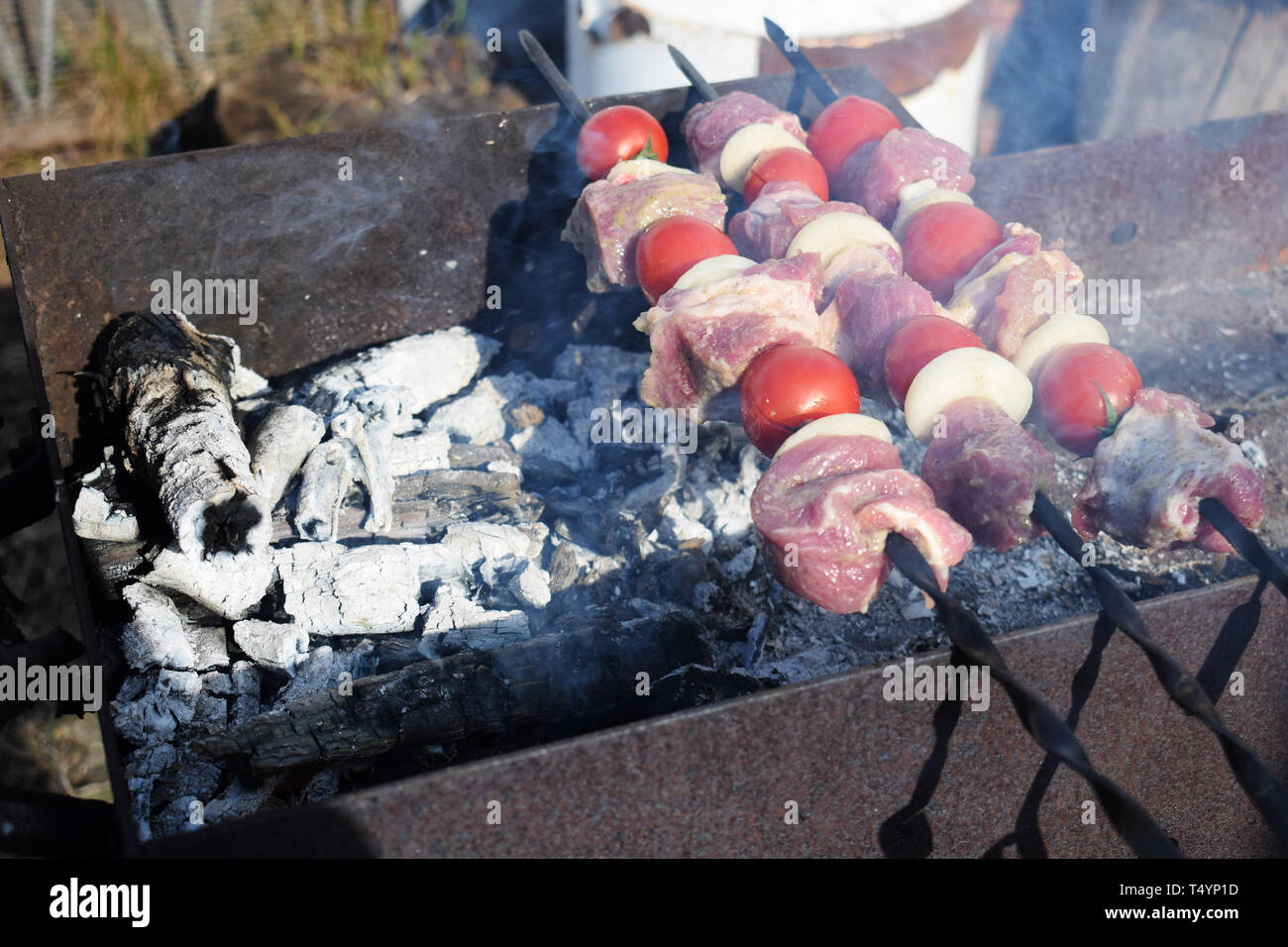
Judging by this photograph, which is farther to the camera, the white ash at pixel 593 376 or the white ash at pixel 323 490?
the white ash at pixel 593 376

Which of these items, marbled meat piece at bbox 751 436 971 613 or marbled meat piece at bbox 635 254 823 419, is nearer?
marbled meat piece at bbox 751 436 971 613

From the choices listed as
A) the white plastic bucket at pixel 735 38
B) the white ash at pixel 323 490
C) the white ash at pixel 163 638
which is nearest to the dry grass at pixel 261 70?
the white plastic bucket at pixel 735 38

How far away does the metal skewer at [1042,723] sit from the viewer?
1557 mm

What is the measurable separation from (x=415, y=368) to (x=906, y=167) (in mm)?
2023

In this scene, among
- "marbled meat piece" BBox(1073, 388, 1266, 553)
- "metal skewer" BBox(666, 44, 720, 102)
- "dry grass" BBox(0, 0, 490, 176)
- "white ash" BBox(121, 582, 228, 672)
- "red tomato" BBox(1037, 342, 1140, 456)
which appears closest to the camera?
"marbled meat piece" BBox(1073, 388, 1266, 553)

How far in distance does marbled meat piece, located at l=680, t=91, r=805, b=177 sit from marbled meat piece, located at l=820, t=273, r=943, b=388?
109 centimetres

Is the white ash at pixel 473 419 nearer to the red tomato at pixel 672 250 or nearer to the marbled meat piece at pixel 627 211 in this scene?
the marbled meat piece at pixel 627 211

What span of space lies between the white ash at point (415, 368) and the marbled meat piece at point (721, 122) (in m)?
1.18

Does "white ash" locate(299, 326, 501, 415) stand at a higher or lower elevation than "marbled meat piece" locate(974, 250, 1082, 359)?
lower

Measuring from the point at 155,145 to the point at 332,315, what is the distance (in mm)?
4215

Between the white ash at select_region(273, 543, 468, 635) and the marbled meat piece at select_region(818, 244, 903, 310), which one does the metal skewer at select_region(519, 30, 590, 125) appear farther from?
the white ash at select_region(273, 543, 468, 635)

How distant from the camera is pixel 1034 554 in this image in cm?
332

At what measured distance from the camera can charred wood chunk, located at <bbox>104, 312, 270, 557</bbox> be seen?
2.51 meters

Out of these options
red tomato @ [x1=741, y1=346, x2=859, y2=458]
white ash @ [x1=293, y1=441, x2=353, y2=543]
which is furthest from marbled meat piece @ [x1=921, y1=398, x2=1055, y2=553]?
white ash @ [x1=293, y1=441, x2=353, y2=543]
